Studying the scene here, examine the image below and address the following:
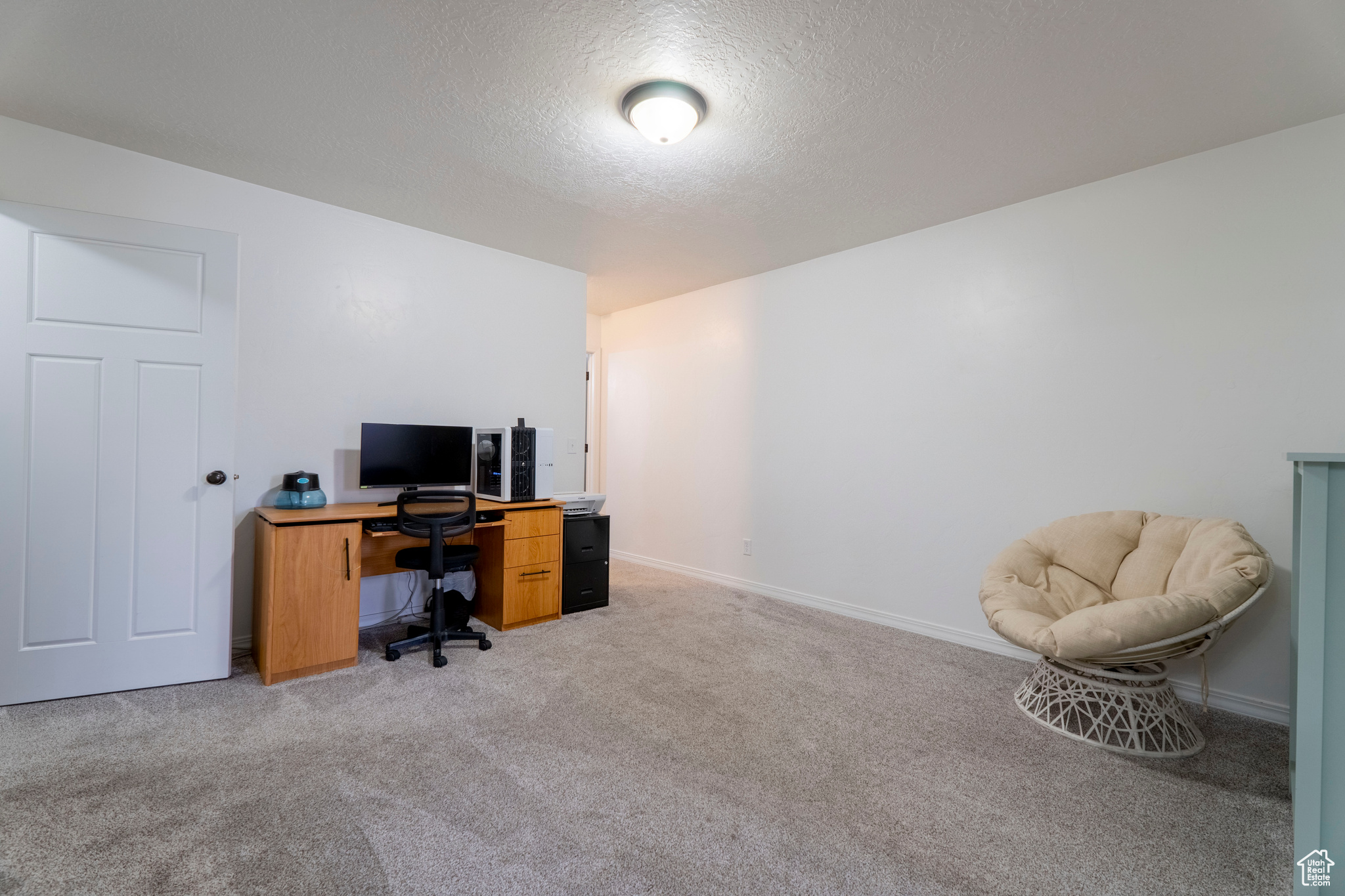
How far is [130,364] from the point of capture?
2607 mm

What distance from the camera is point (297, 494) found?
320 centimetres

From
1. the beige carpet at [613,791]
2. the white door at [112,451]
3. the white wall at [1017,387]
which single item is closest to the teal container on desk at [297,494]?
the white door at [112,451]

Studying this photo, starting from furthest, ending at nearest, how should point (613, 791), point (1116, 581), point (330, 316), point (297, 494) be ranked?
point (330, 316) < point (297, 494) < point (1116, 581) < point (613, 791)

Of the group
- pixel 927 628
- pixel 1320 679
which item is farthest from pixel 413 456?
pixel 1320 679

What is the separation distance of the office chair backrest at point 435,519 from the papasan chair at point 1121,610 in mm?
2547

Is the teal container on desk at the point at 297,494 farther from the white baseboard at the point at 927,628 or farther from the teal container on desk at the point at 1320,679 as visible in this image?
the teal container on desk at the point at 1320,679

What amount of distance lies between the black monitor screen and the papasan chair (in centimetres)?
304

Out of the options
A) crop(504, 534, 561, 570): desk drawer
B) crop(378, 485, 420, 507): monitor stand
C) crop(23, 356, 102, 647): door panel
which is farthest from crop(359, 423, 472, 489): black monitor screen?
crop(23, 356, 102, 647): door panel

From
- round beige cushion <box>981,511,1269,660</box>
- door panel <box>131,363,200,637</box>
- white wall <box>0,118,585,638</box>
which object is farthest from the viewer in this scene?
white wall <box>0,118,585,638</box>

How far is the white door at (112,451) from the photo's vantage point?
2.43 meters

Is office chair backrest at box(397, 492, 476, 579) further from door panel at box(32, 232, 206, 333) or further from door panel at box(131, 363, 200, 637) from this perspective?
door panel at box(32, 232, 206, 333)

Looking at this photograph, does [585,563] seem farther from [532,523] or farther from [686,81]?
[686,81]

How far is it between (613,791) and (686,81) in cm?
259

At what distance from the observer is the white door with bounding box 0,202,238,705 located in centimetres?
243
